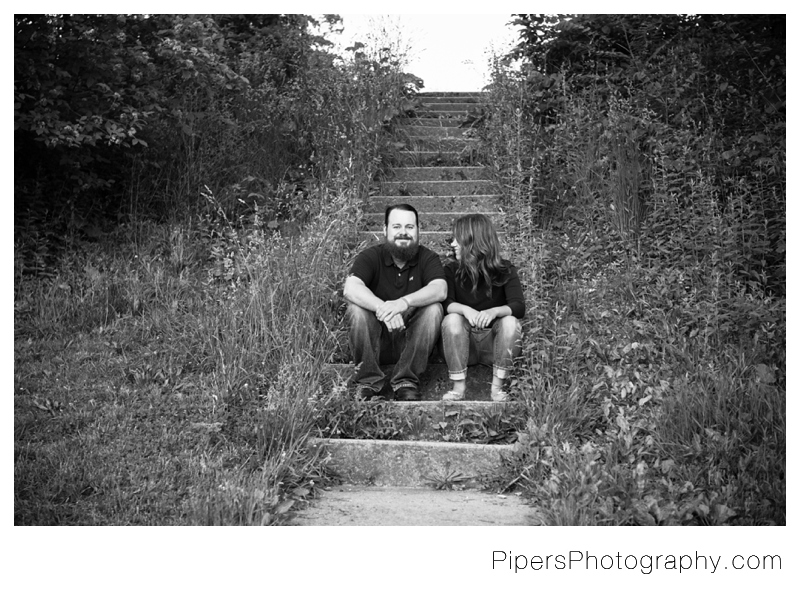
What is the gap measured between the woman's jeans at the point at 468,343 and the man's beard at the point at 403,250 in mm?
526

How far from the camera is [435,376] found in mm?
4801

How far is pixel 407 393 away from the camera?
4457 mm

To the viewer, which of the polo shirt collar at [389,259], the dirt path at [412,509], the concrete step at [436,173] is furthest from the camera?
the concrete step at [436,173]

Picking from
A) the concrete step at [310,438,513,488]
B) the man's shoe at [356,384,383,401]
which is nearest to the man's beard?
the man's shoe at [356,384,383,401]

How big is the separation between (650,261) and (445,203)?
225 cm

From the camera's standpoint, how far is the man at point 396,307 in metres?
4.43

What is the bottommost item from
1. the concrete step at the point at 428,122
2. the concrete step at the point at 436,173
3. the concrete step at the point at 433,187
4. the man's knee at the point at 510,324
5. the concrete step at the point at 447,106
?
the man's knee at the point at 510,324

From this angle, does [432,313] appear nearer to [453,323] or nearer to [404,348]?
[453,323]

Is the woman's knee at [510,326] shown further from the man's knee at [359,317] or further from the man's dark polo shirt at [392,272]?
the man's knee at [359,317]

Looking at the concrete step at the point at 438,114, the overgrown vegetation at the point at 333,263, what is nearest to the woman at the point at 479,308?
the overgrown vegetation at the point at 333,263

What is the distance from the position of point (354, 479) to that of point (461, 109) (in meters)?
5.80

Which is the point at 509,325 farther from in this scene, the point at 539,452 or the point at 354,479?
the point at 354,479

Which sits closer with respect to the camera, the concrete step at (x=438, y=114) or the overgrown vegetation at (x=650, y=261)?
the overgrown vegetation at (x=650, y=261)

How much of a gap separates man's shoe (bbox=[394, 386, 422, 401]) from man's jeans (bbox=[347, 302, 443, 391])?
2 centimetres
